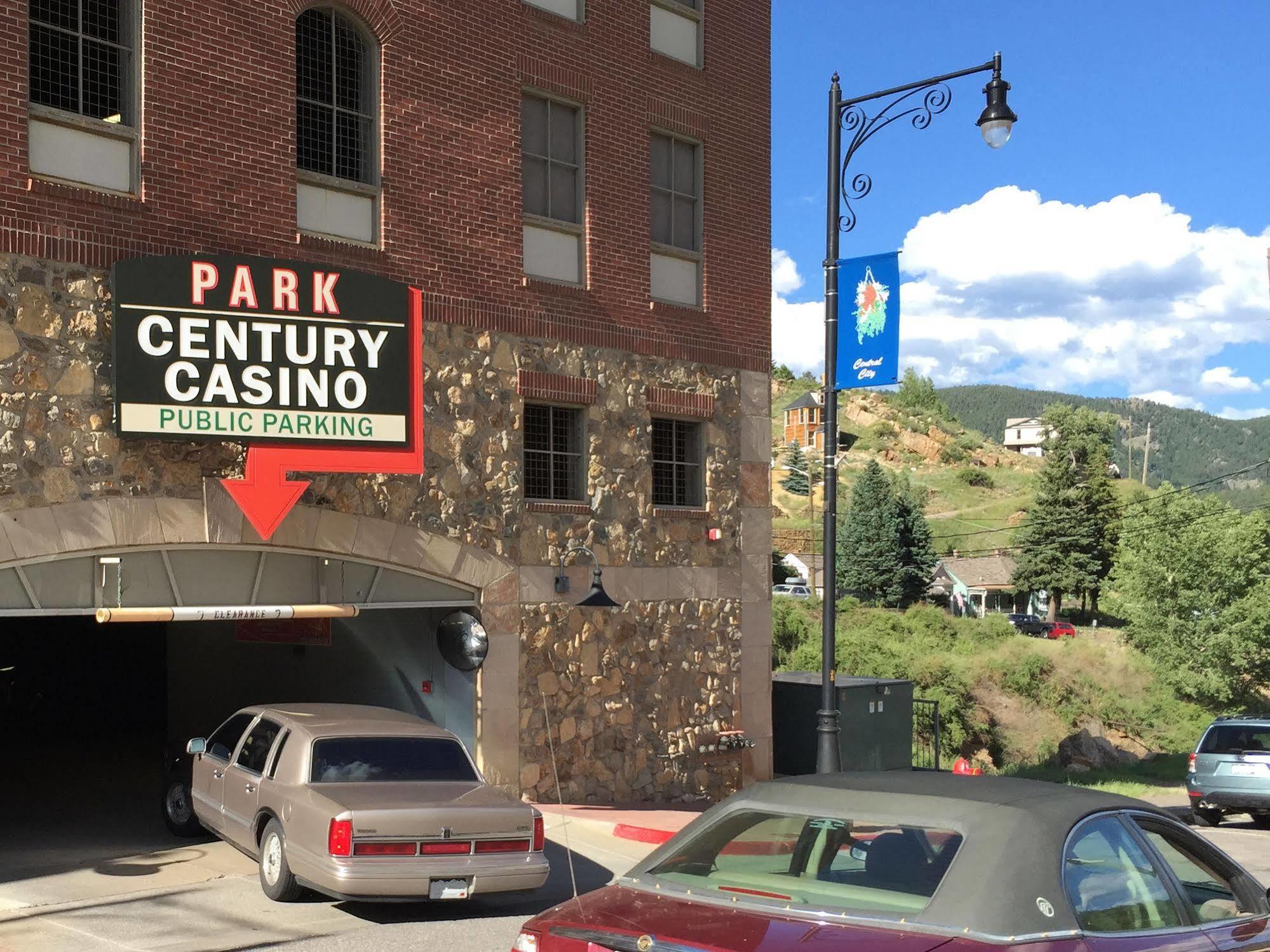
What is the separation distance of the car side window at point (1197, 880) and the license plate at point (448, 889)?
19.4 feet

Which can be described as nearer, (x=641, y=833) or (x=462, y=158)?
(x=641, y=833)

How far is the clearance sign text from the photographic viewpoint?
41.4ft

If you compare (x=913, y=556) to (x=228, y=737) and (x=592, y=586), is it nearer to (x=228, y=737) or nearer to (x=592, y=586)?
(x=592, y=586)

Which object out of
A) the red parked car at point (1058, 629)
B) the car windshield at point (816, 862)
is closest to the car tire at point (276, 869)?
the car windshield at point (816, 862)

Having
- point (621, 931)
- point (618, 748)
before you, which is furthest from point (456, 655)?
point (621, 931)

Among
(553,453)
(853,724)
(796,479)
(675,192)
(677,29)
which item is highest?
(677,29)

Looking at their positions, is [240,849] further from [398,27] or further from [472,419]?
[398,27]

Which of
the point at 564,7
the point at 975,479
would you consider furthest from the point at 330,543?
the point at 975,479

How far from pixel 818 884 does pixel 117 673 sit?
80.3ft

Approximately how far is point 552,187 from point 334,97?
3.18m

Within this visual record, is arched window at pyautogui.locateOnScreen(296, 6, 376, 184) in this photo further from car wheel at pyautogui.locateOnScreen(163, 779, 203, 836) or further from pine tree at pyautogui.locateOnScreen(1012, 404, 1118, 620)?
pine tree at pyautogui.locateOnScreen(1012, 404, 1118, 620)

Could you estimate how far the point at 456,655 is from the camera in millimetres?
15758

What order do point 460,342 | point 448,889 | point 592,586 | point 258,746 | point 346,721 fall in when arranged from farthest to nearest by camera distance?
1. point 592,586
2. point 460,342
3. point 258,746
4. point 346,721
5. point 448,889

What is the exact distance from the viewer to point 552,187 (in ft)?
56.1
